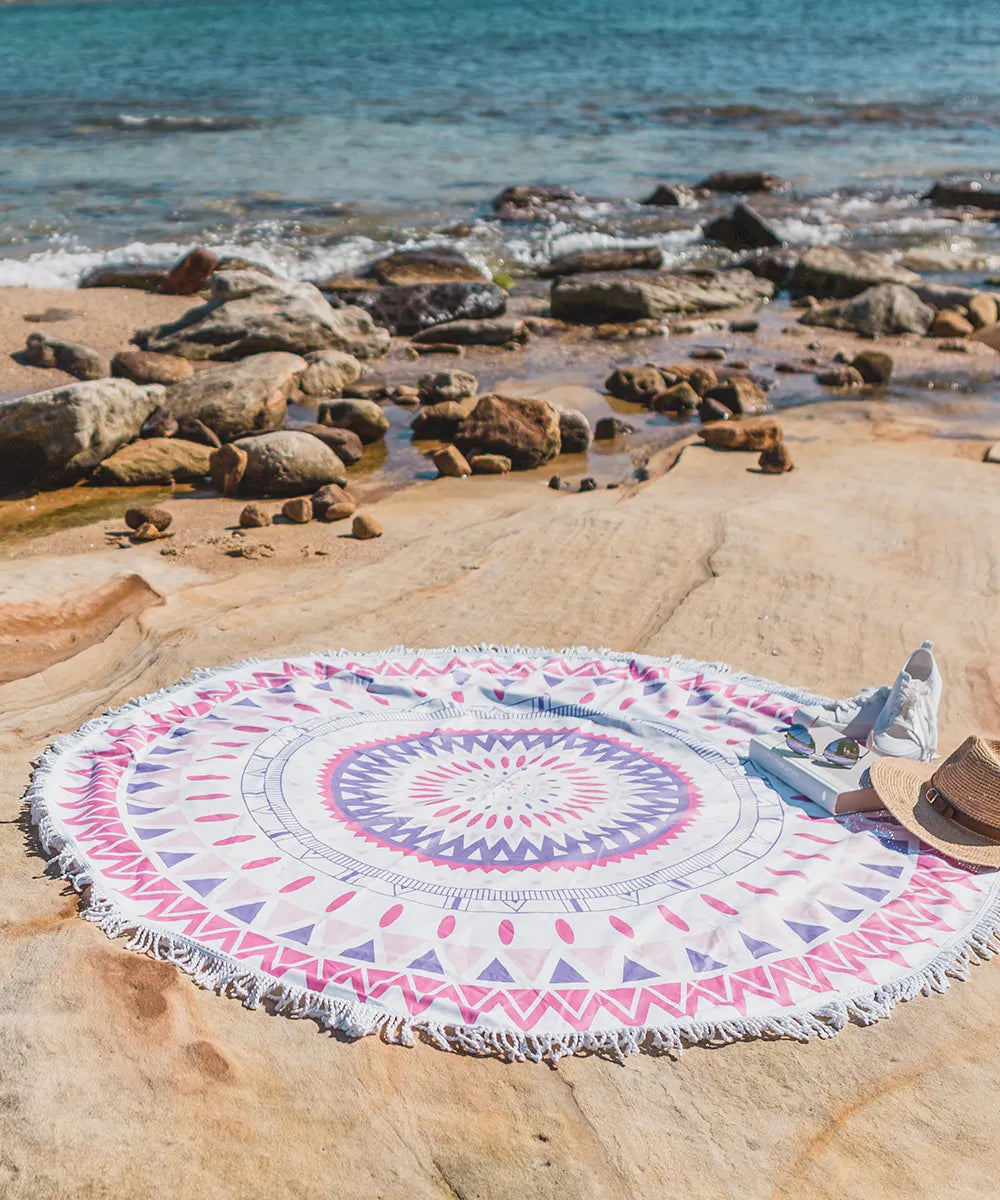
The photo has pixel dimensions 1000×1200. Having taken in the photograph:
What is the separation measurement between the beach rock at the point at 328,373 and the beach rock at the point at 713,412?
265 cm

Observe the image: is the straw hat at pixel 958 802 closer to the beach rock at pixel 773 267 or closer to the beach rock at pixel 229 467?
the beach rock at pixel 229 467

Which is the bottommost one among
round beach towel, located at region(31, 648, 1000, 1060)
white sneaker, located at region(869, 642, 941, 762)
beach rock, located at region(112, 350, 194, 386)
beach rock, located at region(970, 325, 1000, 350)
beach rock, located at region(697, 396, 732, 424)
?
beach rock, located at region(970, 325, 1000, 350)

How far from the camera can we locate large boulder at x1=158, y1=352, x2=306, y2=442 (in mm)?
8141

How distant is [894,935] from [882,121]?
2727 centimetres

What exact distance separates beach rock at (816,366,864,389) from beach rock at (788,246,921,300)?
3.78 m

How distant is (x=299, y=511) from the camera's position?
264 inches

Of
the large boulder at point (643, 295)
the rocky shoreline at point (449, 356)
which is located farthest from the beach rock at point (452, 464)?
the large boulder at point (643, 295)

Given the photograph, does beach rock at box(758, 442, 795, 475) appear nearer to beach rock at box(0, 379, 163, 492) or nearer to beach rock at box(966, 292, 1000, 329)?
beach rock at box(0, 379, 163, 492)

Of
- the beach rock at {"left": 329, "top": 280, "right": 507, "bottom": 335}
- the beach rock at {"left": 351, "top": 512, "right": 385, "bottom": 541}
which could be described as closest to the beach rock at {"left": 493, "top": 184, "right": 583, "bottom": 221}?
the beach rock at {"left": 329, "top": 280, "right": 507, "bottom": 335}

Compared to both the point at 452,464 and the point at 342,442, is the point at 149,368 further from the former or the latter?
the point at 452,464

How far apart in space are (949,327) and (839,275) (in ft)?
6.94

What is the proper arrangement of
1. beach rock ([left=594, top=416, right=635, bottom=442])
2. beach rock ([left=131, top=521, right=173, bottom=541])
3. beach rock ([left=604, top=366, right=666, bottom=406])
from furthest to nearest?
beach rock ([left=604, top=366, right=666, bottom=406]) → beach rock ([left=594, top=416, right=635, bottom=442]) → beach rock ([left=131, top=521, right=173, bottom=541])

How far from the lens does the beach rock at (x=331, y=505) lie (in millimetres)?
6734

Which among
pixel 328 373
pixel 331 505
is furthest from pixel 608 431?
pixel 331 505
